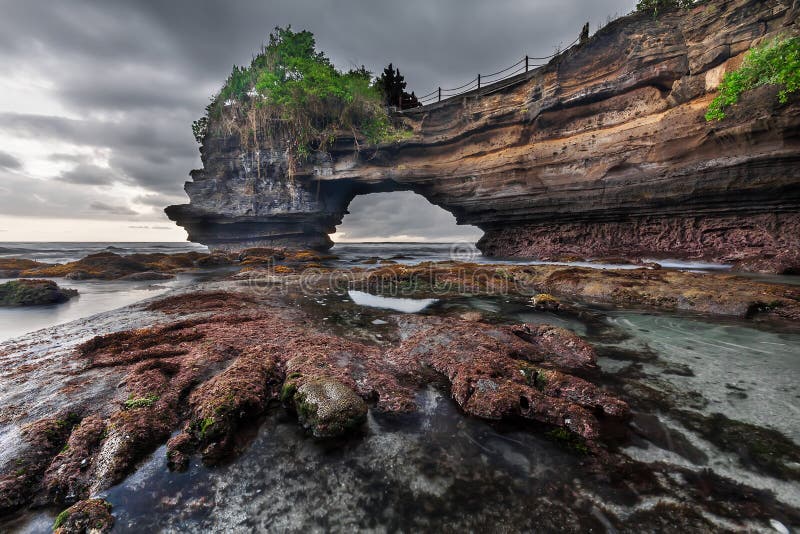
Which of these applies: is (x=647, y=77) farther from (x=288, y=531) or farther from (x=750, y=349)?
(x=288, y=531)

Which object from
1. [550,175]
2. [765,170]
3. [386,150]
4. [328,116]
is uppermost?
[328,116]

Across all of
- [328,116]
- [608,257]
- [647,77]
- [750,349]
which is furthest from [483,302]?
[328,116]

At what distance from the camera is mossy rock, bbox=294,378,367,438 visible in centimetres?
236

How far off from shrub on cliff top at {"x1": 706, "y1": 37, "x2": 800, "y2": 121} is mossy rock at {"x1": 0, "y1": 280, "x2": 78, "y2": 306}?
75.4 ft

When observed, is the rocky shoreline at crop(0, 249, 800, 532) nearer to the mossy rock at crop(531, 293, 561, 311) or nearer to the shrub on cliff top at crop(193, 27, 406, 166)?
the mossy rock at crop(531, 293, 561, 311)

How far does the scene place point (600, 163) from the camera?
15.9 m

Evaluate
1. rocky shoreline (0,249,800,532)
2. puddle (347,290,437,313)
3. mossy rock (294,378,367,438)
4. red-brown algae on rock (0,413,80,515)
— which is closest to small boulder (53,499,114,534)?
rocky shoreline (0,249,800,532)

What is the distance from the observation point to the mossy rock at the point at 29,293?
728 centimetres

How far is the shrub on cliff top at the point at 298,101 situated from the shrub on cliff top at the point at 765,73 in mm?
17306

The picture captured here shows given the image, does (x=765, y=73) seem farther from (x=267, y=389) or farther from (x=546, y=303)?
(x=267, y=389)

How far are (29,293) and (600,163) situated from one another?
2261 centimetres

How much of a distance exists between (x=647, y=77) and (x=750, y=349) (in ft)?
53.4

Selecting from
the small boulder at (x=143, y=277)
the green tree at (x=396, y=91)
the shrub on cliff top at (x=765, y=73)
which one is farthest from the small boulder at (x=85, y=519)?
the green tree at (x=396, y=91)

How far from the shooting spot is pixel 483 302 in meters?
7.35
